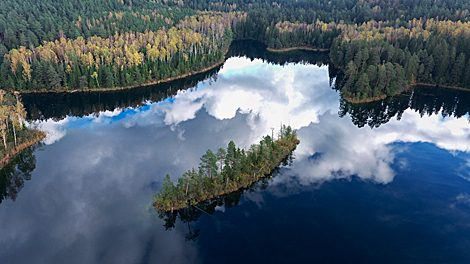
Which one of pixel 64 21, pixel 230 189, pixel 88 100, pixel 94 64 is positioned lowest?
pixel 88 100

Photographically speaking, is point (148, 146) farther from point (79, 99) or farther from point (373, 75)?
point (373, 75)

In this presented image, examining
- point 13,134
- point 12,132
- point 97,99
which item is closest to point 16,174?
point 13,134

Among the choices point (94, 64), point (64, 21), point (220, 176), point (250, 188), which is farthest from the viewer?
point (64, 21)

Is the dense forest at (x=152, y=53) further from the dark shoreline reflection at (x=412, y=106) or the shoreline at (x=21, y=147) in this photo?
the shoreline at (x=21, y=147)

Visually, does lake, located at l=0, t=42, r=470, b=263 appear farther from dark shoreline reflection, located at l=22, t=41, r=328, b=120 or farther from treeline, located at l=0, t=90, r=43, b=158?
treeline, located at l=0, t=90, r=43, b=158

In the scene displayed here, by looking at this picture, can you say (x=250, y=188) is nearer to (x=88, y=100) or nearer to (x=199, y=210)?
(x=199, y=210)
